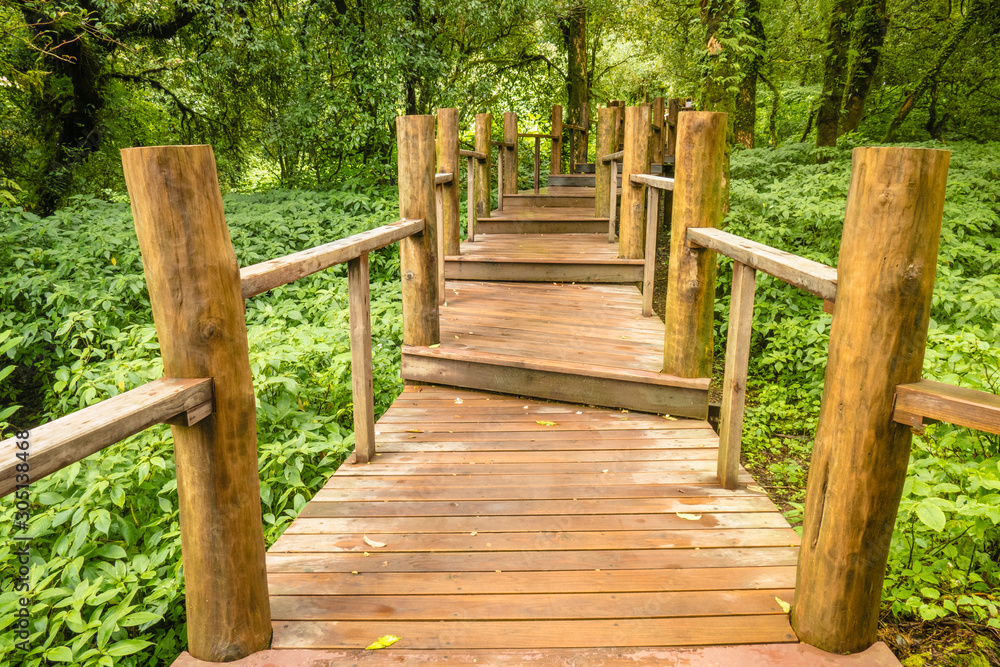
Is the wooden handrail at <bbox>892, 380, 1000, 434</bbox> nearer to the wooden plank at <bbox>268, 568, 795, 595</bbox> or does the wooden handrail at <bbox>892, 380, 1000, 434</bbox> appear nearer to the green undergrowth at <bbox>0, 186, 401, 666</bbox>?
the wooden plank at <bbox>268, 568, 795, 595</bbox>

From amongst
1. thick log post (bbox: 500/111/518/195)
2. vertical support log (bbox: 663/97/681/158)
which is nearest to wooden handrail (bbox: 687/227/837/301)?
thick log post (bbox: 500/111/518/195)

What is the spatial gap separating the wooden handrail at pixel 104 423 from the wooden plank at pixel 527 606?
79 cm

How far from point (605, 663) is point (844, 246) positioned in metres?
1.29

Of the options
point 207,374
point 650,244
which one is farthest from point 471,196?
point 207,374

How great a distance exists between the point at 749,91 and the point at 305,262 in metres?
8.63

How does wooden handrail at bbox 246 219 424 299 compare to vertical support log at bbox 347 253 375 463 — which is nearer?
wooden handrail at bbox 246 219 424 299

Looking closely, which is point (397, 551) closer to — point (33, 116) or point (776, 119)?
point (33, 116)

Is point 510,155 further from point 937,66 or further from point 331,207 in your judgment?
point 937,66

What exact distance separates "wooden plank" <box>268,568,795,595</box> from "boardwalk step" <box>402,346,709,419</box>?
1.32 metres

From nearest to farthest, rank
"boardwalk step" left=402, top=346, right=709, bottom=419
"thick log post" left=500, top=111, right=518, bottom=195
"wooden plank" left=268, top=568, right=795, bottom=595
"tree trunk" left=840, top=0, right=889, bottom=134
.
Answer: "wooden plank" left=268, top=568, right=795, bottom=595 → "boardwalk step" left=402, top=346, right=709, bottom=419 → "thick log post" left=500, top=111, right=518, bottom=195 → "tree trunk" left=840, top=0, right=889, bottom=134

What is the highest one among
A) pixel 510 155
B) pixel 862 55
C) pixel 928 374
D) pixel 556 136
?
pixel 862 55

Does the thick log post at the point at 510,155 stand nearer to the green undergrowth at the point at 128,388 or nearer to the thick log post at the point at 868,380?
the green undergrowth at the point at 128,388

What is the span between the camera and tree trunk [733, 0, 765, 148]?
776cm

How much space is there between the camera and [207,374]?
1.58 meters
